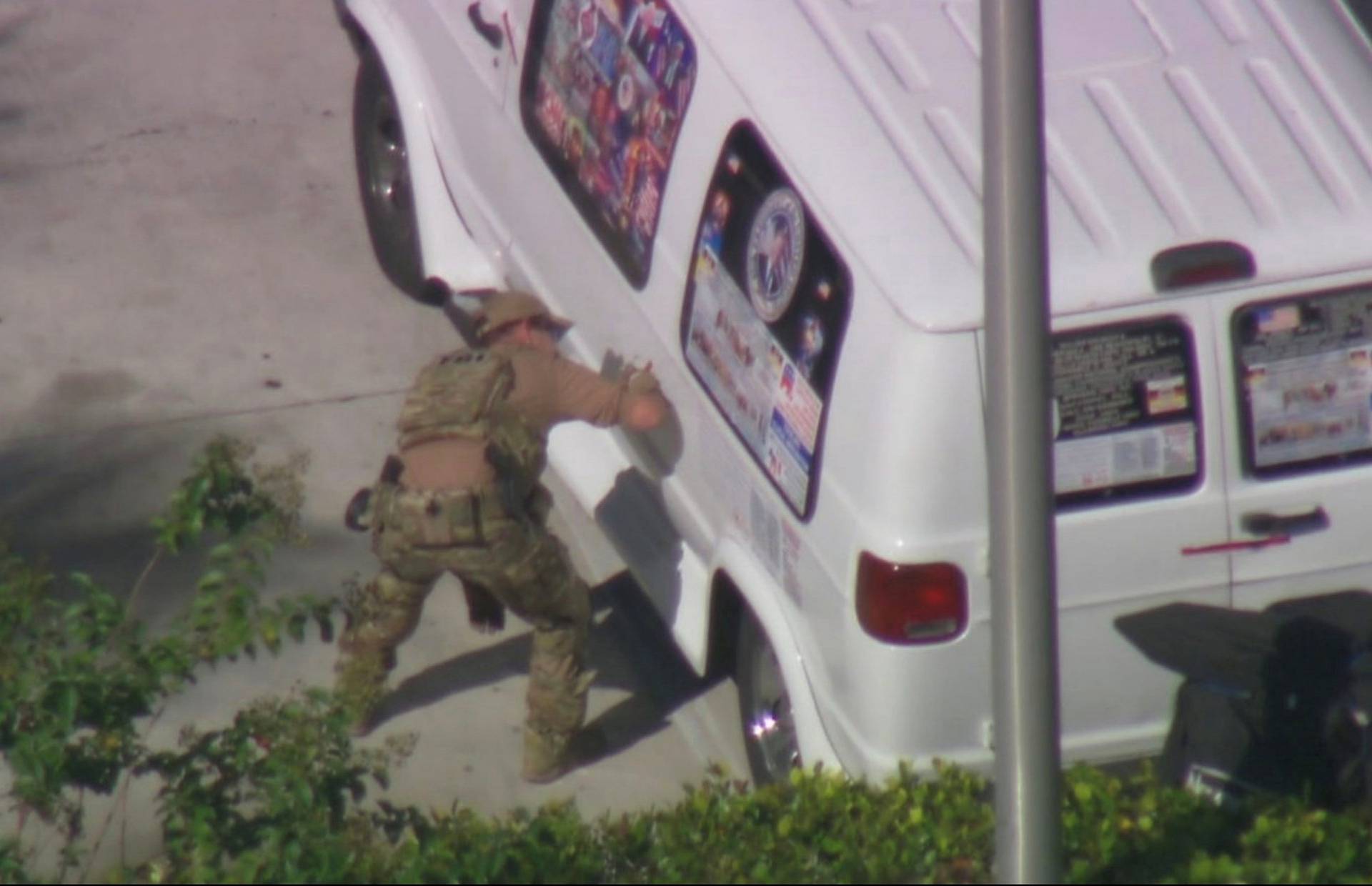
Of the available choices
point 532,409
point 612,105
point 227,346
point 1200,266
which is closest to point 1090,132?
point 1200,266

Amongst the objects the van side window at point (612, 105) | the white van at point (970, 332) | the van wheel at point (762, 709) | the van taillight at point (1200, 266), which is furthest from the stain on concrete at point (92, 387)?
the van taillight at point (1200, 266)

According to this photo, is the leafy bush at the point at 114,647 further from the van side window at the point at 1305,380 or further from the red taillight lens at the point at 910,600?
the van side window at the point at 1305,380

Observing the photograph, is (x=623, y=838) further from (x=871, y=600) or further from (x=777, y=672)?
(x=777, y=672)

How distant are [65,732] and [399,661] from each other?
2.51 metres

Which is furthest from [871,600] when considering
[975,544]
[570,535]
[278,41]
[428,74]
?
[278,41]

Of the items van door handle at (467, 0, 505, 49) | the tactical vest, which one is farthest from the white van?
van door handle at (467, 0, 505, 49)

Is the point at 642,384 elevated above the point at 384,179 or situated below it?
above

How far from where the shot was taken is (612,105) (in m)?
6.15

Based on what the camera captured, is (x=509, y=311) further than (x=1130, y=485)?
Yes

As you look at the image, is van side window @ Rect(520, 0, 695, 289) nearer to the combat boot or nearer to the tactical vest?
the tactical vest

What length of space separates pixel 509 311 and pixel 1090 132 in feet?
5.80

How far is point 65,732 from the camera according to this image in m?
4.18

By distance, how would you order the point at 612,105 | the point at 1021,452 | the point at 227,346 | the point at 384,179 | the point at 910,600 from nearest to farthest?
the point at 1021,452 → the point at 910,600 → the point at 612,105 → the point at 227,346 → the point at 384,179

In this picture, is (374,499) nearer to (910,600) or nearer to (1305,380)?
(910,600)
